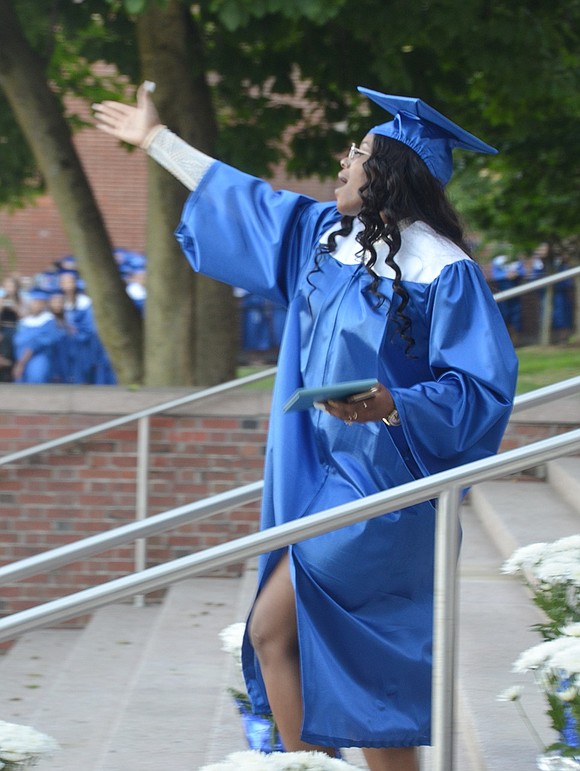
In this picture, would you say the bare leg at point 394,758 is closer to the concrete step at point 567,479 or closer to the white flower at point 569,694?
the white flower at point 569,694

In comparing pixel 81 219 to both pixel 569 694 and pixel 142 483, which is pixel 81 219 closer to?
pixel 142 483

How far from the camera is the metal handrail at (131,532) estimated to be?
6.82ft

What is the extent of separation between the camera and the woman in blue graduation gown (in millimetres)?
2271

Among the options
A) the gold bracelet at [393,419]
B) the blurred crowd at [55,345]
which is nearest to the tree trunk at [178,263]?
the blurred crowd at [55,345]

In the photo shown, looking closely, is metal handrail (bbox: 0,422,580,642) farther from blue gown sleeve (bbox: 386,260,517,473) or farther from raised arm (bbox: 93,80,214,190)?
raised arm (bbox: 93,80,214,190)

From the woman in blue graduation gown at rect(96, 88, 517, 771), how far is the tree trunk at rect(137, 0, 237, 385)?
362 centimetres

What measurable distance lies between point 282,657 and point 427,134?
1.15 metres

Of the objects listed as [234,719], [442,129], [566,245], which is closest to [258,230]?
[442,129]

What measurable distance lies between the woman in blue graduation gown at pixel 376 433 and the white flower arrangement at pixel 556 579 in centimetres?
36

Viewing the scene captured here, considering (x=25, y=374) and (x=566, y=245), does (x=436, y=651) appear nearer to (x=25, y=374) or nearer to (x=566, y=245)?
(x=25, y=374)

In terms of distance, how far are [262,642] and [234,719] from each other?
54.1 inches

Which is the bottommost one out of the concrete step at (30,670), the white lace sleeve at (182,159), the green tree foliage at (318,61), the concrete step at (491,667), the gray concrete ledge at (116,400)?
the concrete step at (30,670)

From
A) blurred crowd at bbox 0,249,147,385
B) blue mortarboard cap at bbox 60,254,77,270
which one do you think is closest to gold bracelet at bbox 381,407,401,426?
blurred crowd at bbox 0,249,147,385

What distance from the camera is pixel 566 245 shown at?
14.4 metres
